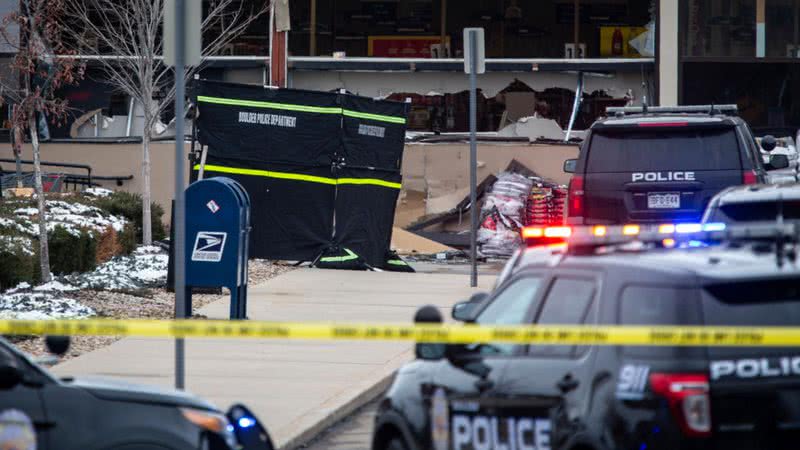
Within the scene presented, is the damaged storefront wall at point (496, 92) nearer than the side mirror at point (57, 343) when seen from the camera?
No

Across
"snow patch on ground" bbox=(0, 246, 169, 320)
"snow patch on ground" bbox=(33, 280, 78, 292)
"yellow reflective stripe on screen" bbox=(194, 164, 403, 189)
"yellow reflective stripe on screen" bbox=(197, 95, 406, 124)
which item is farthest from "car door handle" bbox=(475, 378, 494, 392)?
"yellow reflective stripe on screen" bbox=(197, 95, 406, 124)

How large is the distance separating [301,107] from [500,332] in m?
14.6

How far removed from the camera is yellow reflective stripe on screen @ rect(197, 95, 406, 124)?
2050cm

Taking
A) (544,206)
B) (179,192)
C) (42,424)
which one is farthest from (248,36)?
(42,424)

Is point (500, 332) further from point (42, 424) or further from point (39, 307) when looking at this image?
point (39, 307)

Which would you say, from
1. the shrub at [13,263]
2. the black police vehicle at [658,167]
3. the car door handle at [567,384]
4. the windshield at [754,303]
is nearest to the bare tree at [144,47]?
the shrub at [13,263]

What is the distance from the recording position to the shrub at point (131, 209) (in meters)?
21.6

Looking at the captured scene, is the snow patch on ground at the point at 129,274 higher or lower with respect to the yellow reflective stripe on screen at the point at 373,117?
lower

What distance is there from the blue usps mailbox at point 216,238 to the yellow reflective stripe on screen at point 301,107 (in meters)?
6.06

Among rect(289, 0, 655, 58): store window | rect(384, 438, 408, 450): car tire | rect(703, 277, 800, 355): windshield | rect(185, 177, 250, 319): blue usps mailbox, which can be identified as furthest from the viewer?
rect(289, 0, 655, 58): store window

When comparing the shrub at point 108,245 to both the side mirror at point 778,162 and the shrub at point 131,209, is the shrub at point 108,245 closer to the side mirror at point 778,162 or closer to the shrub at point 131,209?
the shrub at point 131,209

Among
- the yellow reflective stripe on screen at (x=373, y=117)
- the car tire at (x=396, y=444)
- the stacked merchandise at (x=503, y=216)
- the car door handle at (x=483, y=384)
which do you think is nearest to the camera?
the car door handle at (x=483, y=384)

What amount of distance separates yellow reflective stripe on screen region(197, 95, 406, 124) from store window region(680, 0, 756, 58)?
12.4m

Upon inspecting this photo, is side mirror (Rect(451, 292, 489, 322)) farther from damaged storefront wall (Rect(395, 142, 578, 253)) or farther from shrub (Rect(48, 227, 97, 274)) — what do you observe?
damaged storefront wall (Rect(395, 142, 578, 253))
